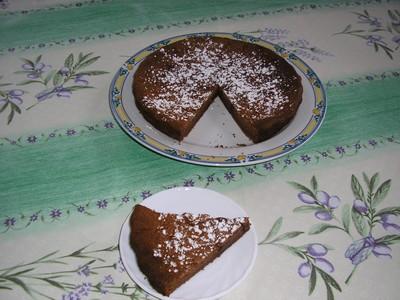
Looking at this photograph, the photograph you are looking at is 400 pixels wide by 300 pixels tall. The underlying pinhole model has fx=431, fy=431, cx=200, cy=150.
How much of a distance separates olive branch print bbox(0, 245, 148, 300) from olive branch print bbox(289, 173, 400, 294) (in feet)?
1.82

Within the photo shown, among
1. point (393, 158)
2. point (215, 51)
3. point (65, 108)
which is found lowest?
point (65, 108)

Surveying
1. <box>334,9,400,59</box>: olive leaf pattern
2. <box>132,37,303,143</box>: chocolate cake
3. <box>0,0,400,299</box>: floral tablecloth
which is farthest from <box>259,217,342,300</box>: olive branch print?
<box>334,9,400,59</box>: olive leaf pattern

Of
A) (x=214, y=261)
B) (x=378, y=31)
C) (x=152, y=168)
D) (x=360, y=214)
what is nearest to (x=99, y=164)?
(x=152, y=168)

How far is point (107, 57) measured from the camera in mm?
1833

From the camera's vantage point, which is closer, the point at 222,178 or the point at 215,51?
the point at 222,178

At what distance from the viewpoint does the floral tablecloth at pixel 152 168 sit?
1132mm

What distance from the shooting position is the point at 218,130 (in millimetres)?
1558

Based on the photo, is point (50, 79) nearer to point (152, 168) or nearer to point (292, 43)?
point (152, 168)

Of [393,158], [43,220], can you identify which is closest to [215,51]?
[393,158]

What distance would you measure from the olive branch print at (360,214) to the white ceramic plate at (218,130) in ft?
0.51

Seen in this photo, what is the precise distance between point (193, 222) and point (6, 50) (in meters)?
1.21

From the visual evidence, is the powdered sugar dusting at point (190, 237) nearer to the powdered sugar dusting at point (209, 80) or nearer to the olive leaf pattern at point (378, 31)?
the powdered sugar dusting at point (209, 80)

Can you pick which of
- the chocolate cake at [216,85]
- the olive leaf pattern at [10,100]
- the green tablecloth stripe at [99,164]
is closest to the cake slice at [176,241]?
the green tablecloth stripe at [99,164]

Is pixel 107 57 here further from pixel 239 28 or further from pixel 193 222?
pixel 193 222
